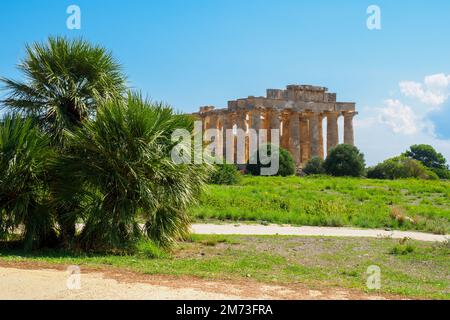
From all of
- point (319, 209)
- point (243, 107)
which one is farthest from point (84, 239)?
point (243, 107)

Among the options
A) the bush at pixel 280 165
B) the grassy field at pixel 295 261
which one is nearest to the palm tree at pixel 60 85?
the grassy field at pixel 295 261

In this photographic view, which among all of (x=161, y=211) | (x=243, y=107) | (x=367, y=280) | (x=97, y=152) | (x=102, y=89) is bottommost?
(x=367, y=280)

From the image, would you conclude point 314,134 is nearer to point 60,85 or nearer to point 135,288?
point 60,85

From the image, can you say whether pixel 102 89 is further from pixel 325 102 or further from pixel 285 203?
pixel 325 102

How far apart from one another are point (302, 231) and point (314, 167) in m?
32.0

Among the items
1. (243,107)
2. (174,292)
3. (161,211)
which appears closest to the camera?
(174,292)

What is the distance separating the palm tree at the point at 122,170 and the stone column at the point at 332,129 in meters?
46.7

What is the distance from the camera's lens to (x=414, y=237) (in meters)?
19.0

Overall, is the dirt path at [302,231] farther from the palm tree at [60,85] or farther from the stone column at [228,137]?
A: the stone column at [228,137]

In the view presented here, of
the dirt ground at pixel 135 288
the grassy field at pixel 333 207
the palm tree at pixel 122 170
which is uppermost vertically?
the palm tree at pixel 122 170

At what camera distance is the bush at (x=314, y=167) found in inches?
1999

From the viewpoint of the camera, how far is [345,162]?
1911 inches

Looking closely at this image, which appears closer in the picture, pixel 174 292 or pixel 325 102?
pixel 174 292

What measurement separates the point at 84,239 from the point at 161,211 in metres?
1.85
